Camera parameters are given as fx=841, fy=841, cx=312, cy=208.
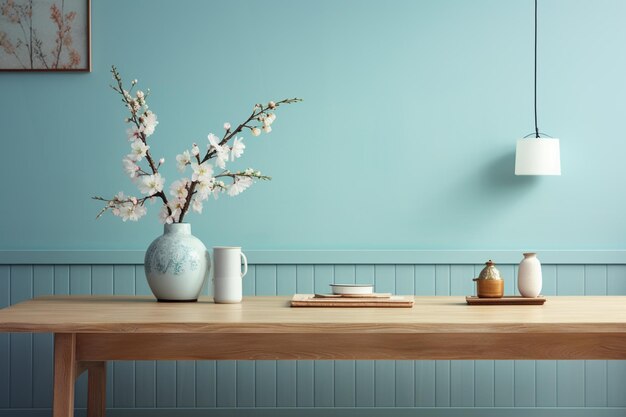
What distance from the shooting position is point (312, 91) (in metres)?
3.22

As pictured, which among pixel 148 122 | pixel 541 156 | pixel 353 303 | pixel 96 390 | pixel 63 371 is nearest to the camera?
pixel 63 371

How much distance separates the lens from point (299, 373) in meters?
3.20

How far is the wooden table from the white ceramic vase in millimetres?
257

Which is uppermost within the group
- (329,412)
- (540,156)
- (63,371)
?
(540,156)

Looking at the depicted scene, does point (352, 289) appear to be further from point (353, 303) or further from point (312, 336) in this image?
point (312, 336)

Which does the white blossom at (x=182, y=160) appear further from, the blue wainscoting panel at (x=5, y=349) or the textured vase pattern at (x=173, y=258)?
the blue wainscoting panel at (x=5, y=349)

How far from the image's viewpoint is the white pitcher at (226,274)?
2381 mm

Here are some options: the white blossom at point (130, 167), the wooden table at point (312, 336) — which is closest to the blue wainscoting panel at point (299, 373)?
the white blossom at point (130, 167)

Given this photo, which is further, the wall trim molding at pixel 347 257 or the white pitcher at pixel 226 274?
the wall trim molding at pixel 347 257

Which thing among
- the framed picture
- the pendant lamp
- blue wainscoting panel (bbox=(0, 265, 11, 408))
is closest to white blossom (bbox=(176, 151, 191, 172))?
the framed picture

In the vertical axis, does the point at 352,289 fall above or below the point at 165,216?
below

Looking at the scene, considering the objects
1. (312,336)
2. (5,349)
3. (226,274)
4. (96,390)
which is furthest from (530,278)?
(5,349)

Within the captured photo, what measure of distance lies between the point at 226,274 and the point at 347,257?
2.86 feet

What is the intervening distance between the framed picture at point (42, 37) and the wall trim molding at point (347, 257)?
27.9 inches
